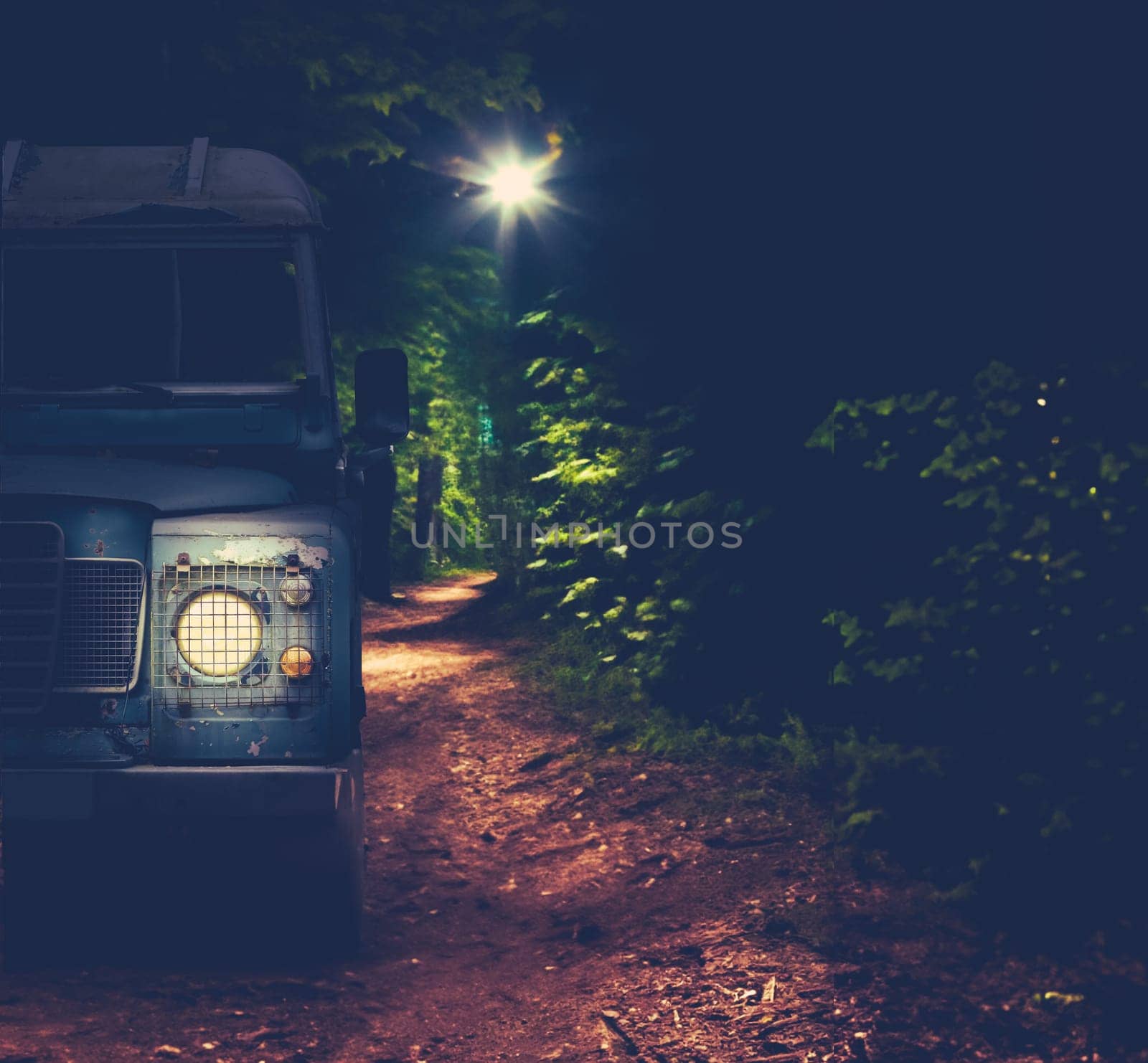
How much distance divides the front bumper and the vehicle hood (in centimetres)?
100

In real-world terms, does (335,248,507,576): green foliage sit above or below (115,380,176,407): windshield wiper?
above

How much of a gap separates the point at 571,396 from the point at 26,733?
7.95m

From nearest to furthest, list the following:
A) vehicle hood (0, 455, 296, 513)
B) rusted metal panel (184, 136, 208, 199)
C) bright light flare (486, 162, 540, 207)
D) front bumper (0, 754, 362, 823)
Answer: front bumper (0, 754, 362, 823) → vehicle hood (0, 455, 296, 513) → rusted metal panel (184, 136, 208, 199) → bright light flare (486, 162, 540, 207)

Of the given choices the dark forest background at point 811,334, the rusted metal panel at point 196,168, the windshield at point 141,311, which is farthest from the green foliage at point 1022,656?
the rusted metal panel at point 196,168

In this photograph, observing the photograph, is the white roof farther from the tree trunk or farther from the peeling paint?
the tree trunk

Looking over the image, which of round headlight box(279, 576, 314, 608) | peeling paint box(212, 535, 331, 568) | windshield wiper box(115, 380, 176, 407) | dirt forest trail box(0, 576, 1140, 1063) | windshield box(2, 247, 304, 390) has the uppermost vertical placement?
windshield box(2, 247, 304, 390)

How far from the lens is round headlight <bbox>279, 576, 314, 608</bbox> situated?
476 cm

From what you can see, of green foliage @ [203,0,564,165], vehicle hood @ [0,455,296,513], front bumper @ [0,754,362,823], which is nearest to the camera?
front bumper @ [0,754,362,823]

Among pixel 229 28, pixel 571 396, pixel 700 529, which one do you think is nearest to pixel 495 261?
pixel 571 396

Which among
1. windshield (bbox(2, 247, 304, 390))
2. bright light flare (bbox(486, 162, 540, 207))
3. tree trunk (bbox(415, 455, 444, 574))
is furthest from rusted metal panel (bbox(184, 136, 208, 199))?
tree trunk (bbox(415, 455, 444, 574))

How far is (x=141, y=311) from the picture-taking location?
18.9 feet

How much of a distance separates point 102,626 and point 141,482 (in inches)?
23.3

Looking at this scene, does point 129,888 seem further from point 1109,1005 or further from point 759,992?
point 1109,1005

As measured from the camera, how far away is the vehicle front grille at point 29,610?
182 inches
